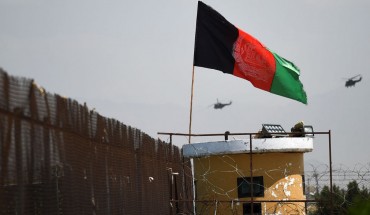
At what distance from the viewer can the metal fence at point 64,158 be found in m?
6.52

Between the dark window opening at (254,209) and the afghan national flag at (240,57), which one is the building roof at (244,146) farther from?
the dark window opening at (254,209)

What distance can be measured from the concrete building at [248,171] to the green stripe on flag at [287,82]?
3.01ft

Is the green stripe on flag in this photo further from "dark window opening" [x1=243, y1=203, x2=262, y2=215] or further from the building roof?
"dark window opening" [x1=243, y1=203, x2=262, y2=215]

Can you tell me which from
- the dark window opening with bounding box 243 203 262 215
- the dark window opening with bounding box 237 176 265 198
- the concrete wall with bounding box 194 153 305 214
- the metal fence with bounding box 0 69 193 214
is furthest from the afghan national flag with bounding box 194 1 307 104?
the metal fence with bounding box 0 69 193 214

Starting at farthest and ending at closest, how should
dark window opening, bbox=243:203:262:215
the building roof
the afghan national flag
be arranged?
the afghan national flag < the building roof < dark window opening, bbox=243:203:262:215

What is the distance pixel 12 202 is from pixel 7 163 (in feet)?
0.96

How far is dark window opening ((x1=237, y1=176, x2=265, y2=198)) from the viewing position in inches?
726

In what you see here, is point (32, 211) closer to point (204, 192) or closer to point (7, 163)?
point (7, 163)

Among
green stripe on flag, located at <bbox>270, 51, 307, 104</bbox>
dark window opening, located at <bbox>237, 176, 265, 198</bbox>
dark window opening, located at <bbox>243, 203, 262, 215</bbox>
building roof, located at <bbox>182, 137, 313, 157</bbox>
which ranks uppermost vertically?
green stripe on flag, located at <bbox>270, 51, 307, 104</bbox>

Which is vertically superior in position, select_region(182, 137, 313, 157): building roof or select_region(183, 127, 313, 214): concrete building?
select_region(182, 137, 313, 157): building roof

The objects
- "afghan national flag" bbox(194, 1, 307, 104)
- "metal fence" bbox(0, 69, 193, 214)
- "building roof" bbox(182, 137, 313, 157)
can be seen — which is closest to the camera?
"metal fence" bbox(0, 69, 193, 214)

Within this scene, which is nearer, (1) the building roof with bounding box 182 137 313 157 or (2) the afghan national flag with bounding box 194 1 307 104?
(1) the building roof with bounding box 182 137 313 157

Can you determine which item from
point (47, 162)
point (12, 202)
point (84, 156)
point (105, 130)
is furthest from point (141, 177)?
point (12, 202)

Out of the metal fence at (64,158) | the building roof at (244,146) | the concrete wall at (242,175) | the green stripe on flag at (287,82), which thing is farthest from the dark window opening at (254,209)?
the metal fence at (64,158)
